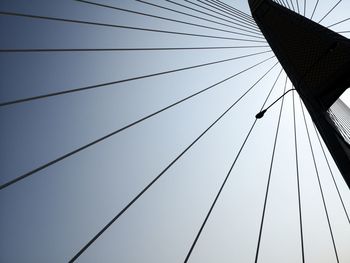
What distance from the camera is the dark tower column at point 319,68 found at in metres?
3.32

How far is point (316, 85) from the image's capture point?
4.04m

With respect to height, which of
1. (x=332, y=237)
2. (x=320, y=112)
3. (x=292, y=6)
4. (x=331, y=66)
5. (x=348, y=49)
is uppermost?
(x=292, y=6)

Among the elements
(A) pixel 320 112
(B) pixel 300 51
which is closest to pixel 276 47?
(B) pixel 300 51

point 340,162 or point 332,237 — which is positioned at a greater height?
point 340,162

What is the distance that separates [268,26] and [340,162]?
351cm

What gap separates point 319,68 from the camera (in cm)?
405

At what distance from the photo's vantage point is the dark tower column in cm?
332

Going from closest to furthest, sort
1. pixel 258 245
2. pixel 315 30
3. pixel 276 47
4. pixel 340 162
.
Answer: pixel 340 162, pixel 258 245, pixel 315 30, pixel 276 47

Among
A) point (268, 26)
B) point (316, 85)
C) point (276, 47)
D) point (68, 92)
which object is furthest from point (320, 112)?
point (68, 92)

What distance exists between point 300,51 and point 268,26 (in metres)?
1.48

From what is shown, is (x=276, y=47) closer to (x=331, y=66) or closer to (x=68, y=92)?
(x=331, y=66)

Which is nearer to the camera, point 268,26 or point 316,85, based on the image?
point 316,85

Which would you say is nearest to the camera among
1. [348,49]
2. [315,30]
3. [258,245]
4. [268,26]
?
[258,245]

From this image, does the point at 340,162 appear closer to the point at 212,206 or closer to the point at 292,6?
the point at 212,206
